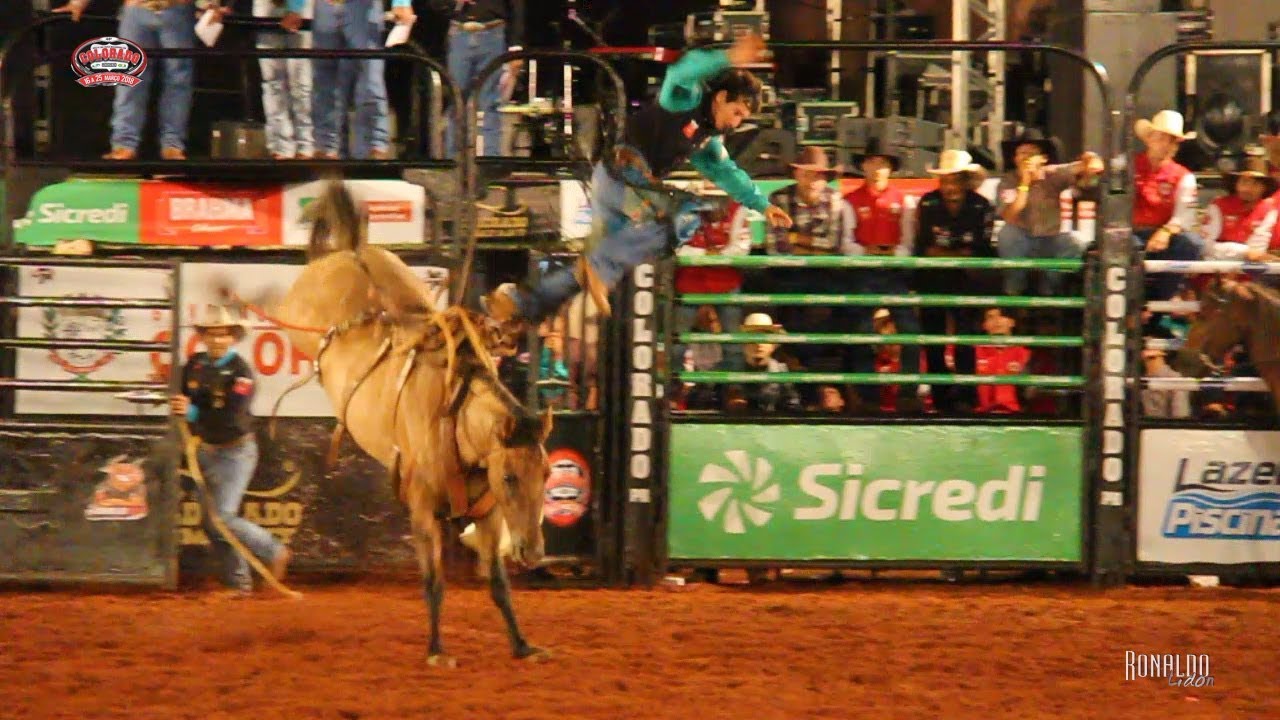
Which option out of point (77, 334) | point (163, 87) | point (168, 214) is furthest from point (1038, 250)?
point (163, 87)

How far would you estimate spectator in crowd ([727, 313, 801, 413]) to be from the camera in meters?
9.93

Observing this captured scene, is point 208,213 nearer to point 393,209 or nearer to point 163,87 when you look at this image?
point 393,209

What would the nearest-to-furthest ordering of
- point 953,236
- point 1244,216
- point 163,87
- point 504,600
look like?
point 504,600 → point 953,236 → point 1244,216 → point 163,87

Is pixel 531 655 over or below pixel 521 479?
below

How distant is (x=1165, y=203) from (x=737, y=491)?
3.17 meters

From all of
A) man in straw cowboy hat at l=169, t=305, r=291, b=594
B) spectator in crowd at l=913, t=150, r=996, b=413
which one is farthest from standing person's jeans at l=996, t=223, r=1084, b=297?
man in straw cowboy hat at l=169, t=305, r=291, b=594

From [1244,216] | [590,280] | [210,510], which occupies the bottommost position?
[210,510]

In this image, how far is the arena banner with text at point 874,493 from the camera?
981 centimetres

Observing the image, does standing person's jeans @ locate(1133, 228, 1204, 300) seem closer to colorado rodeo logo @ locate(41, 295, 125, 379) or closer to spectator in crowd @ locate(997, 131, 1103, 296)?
spectator in crowd @ locate(997, 131, 1103, 296)

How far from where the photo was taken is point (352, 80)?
1119 cm

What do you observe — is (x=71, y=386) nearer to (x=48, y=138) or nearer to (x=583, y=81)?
(x=48, y=138)

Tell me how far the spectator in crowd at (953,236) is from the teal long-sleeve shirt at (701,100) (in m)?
1.77

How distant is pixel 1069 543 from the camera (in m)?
9.92

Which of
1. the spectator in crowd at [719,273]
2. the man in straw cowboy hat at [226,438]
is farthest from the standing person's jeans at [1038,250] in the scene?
the man in straw cowboy hat at [226,438]
